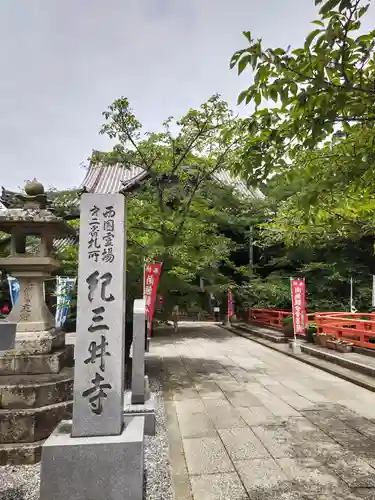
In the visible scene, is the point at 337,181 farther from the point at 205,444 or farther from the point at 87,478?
the point at 205,444

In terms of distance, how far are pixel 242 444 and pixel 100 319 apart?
2.82 meters

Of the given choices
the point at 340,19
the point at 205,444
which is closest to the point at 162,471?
the point at 205,444

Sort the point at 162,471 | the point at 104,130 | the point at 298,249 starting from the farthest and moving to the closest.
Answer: the point at 298,249, the point at 104,130, the point at 162,471

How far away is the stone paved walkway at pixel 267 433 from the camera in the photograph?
3900 millimetres

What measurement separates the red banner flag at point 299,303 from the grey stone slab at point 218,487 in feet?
31.3

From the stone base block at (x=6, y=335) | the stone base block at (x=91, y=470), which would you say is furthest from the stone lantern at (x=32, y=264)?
the stone base block at (x=6, y=335)

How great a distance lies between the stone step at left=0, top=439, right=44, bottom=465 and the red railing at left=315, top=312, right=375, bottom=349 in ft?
30.6

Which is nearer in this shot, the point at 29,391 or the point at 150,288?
the point at 29,391

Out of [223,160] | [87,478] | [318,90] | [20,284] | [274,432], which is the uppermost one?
[223,160]

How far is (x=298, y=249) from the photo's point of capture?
20203 mm

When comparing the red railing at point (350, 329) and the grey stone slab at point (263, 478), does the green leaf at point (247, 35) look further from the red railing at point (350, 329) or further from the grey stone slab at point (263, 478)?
the red railing at point (350, 329)

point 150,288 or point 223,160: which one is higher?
point 223,160

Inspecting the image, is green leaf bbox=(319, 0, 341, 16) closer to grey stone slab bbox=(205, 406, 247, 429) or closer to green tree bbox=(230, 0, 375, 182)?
green tree bbox=(230, 0, 375, 182)

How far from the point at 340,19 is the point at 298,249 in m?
18.0
